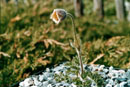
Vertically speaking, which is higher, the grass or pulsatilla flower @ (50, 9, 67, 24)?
pulsatilla flower @ (50, 9, 67, 24)

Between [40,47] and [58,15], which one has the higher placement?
[58,15]

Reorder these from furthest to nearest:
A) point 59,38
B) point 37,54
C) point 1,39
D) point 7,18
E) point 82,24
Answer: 1. point 82,24
2. point 7,18
3. point 59,38
4. point 1,39
5. point 37,54

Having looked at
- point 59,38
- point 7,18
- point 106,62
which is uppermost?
point 7,18

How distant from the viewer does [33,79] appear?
2844 millimetres

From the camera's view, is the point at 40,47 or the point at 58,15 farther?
the point at 40,47

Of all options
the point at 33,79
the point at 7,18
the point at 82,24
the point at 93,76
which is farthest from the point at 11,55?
the point at 82,24

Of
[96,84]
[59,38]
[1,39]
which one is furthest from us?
[59,38]

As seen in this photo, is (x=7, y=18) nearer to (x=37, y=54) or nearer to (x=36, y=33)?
(x=36, y=33)

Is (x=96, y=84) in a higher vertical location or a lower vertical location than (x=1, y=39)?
lower

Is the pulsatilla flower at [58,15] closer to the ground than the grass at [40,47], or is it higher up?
higher up

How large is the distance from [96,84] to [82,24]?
2.89 m

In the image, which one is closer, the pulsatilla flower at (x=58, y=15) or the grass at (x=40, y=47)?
the pulsatilla flower at (x=58, y=15)

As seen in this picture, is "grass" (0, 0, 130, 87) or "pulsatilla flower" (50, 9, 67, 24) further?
"grass" (0, 0, 130, 87)

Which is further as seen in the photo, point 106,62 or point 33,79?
point 106,62
